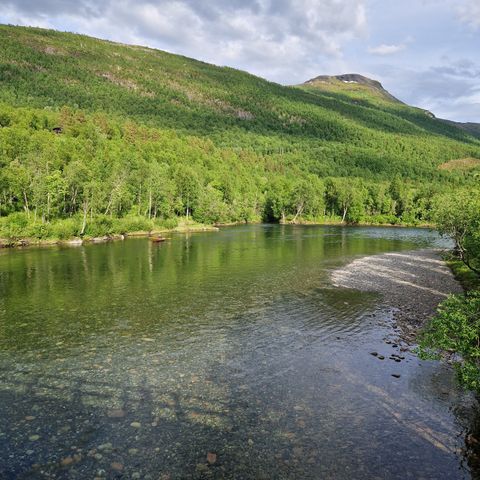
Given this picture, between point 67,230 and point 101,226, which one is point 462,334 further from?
point 101,226

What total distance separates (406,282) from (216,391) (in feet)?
118

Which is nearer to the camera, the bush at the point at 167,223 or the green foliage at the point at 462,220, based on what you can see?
the green foliage at the point at 462,220

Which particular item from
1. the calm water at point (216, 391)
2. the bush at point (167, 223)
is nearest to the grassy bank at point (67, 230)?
the bush at point (167, 223)

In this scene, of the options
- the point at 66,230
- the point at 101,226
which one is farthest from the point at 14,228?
the point at 101,226

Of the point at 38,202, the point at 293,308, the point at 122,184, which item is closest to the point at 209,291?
the point at 293,308

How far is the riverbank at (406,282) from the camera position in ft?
116

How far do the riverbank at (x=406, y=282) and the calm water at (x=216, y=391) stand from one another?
2.22 m

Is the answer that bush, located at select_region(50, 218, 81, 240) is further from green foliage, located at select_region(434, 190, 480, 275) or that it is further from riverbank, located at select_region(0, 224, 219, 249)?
green foliage, located at select_region(434, 190, 480, 275)

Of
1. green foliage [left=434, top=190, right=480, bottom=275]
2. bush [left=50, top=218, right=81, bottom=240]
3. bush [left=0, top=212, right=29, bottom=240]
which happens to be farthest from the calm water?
bush [left=50, top=218, right=81, bottom=240]

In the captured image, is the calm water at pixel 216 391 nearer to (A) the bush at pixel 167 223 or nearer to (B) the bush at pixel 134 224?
(B) the bush at pixel 134 224

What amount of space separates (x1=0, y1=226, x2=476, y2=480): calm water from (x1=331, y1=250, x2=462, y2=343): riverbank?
2221mm

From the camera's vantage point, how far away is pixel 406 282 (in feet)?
162

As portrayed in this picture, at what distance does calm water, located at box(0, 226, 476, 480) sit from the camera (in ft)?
49.3

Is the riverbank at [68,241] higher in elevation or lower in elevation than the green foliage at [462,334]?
lower
